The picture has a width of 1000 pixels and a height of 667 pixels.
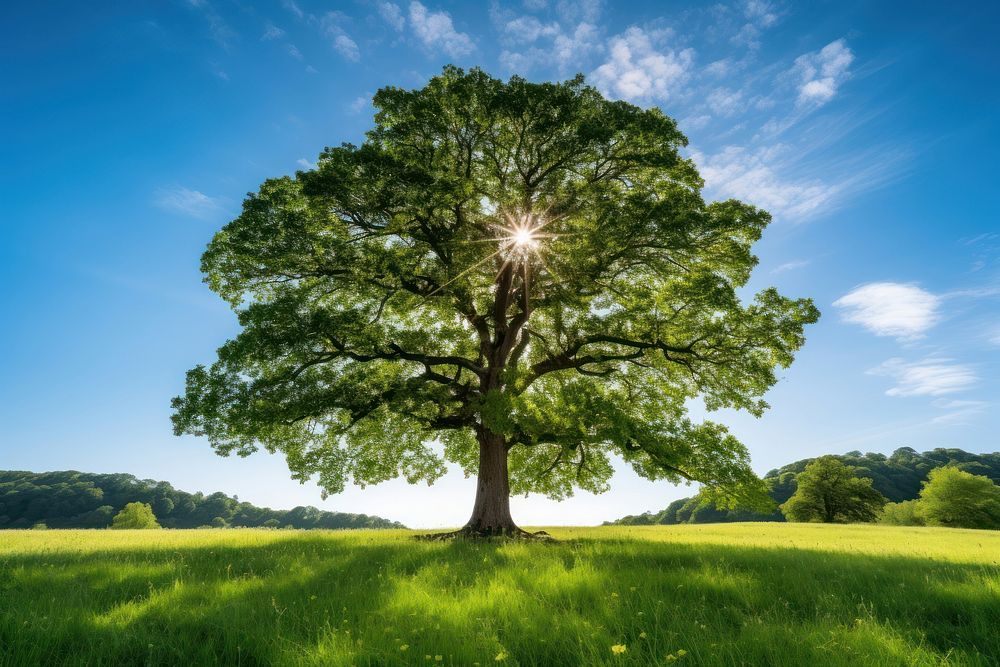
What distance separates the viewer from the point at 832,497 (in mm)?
57250

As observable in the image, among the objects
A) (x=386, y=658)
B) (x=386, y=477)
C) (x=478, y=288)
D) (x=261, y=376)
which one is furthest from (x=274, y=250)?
(x=386, y=658)

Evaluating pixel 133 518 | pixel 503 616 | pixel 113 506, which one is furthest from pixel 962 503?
pixel 113 506

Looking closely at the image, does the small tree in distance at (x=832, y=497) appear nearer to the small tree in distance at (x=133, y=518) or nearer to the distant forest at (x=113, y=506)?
the distant forest at (x=113, y=506)

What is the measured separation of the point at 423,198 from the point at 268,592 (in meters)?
10.8

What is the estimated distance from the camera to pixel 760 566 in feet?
24.6

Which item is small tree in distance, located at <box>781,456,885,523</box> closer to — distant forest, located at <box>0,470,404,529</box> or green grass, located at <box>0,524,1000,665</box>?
distant forest, located at <box>0,470,404,529</box>

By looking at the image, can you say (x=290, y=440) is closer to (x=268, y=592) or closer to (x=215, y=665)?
(x=268, y=592)

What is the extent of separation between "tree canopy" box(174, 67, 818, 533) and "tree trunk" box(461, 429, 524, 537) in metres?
0.08

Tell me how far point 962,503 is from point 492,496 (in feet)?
219

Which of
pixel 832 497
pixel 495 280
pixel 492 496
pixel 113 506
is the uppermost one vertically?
pixel 495 280

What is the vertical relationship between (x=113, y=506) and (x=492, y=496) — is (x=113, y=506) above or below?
below

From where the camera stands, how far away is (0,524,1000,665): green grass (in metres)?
3.66

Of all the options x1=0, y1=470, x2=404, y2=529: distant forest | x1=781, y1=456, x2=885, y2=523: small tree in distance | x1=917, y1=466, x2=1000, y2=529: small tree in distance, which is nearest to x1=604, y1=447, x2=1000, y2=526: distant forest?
x1=781, y1=456, x2=885, y2=523: small tree in distance

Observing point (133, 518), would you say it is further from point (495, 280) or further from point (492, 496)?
point (495, 280)
